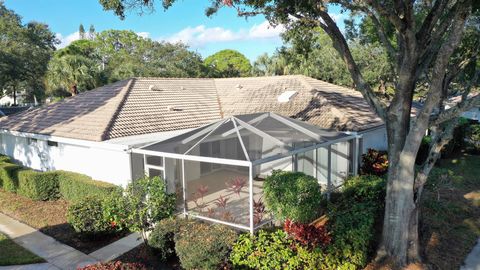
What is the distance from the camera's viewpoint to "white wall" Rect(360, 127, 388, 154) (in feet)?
61.2

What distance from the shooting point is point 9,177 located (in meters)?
16.9

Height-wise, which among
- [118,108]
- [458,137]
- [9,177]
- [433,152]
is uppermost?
[118,108]

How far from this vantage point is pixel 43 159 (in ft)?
60.9

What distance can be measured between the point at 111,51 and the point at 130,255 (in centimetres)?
5915

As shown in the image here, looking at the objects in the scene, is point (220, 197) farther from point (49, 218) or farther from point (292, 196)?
point (49, 218)

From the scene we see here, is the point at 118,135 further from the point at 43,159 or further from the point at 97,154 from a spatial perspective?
the point at 43,159

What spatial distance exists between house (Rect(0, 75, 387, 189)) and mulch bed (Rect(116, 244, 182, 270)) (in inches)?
137

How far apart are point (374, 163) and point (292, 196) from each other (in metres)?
8.79

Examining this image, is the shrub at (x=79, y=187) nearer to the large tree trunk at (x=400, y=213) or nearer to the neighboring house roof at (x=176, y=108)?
the neighboring house roof at (x=176, y=108)

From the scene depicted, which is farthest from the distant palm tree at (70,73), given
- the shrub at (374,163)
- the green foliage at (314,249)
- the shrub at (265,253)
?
the green foliage at (314,249)

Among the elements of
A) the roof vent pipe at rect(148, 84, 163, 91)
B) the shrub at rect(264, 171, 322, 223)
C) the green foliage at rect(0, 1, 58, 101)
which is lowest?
the shrub at rect(264, 171, 322, 223)

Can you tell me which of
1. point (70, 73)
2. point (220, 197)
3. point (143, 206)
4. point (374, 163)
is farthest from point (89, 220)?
point (70, 73)

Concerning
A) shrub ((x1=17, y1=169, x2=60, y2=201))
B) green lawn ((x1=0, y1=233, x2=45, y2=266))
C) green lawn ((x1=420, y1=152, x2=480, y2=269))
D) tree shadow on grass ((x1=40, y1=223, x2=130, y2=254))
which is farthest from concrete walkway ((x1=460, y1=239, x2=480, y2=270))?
shrub ((x1=17, y1=169, x2=60, y2=201))

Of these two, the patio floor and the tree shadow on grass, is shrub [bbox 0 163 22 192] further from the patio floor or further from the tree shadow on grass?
the patio floor
